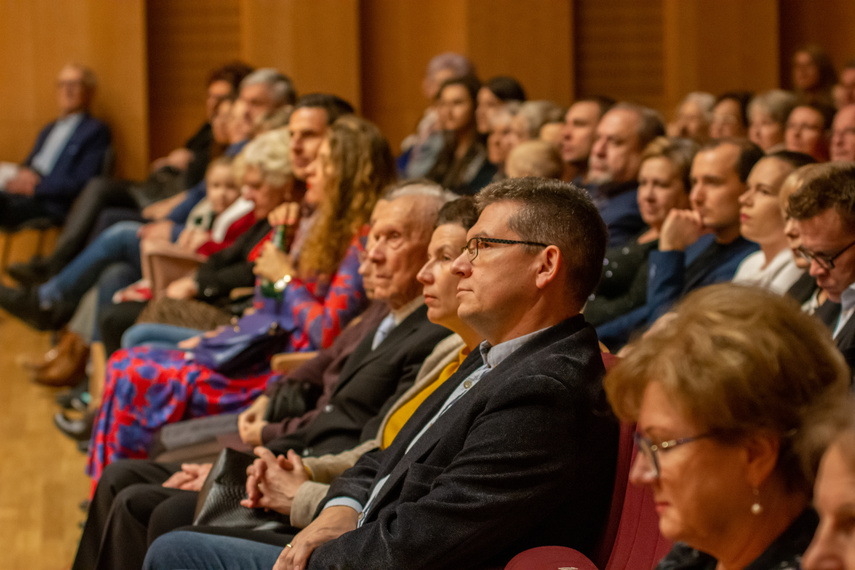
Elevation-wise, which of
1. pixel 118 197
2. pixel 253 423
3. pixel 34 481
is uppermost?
pixel 118 197

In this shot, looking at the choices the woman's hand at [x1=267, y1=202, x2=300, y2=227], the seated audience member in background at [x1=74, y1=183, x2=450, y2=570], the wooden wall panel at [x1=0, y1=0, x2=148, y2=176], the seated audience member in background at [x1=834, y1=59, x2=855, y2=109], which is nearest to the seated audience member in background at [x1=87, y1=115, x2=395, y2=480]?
the woman's hand at [x1=267, y1=202, x2=300, y2=227]

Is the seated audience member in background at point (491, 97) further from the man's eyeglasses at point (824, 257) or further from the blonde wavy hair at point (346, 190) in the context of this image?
the man's eyeglasses at point (824, 257)

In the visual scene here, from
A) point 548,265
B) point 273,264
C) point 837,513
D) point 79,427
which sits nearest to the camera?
point 837,513

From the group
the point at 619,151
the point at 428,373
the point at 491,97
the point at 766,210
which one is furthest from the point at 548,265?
the point at 491,97

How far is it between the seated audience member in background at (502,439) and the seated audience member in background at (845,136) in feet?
8.22

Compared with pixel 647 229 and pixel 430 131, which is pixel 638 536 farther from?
pixel 430 131

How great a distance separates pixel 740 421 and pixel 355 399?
1.57 m

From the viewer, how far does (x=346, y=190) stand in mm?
3381

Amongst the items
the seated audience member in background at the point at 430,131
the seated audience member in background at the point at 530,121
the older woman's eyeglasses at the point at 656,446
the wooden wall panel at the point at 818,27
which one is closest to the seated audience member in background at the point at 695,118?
the seated audience member in background at the point at 530,121

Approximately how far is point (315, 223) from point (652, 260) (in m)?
1.13

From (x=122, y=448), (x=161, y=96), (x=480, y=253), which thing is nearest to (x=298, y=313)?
(x=122, y=448)

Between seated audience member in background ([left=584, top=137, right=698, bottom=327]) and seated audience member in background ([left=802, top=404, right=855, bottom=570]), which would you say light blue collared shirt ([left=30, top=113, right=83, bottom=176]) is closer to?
seated audience member in background ([left=584, top=137, right=698, bottom=327])

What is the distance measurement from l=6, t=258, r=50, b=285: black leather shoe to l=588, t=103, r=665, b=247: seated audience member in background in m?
3.51

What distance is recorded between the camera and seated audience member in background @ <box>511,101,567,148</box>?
15.6 ft
